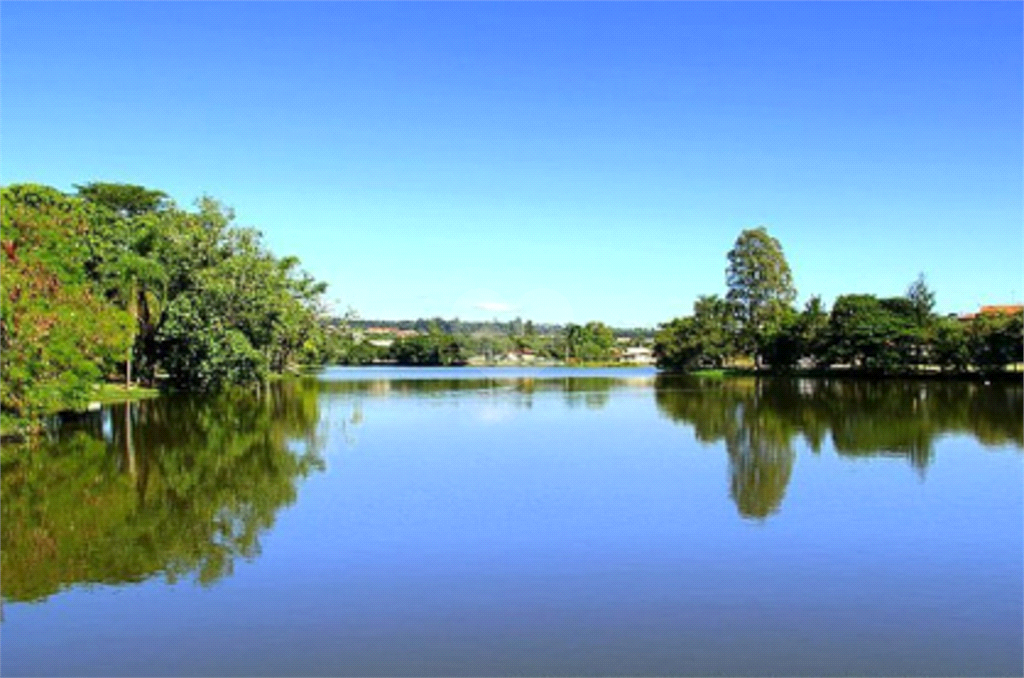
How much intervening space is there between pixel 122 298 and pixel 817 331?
192 feet

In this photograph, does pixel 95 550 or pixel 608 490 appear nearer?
pixel 95 550

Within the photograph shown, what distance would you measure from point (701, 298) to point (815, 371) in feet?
68.1

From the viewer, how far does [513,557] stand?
43.8ft

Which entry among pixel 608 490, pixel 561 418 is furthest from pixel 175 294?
pixel 608 490

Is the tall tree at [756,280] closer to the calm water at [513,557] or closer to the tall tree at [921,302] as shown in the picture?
the tall tree at [921,302]

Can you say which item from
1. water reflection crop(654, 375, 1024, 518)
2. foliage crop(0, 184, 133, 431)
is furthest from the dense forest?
water reflection crop(654, 375, 1024, 518)

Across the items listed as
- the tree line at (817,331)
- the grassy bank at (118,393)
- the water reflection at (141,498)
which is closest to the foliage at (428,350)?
the tree line at (817,331)

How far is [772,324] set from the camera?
87.2 m

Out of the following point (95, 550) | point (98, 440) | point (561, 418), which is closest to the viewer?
point (95, 550)

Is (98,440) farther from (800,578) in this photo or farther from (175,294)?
(175,294)

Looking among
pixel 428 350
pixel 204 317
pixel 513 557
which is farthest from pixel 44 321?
pixel 428 350

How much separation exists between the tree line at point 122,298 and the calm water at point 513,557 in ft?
9.19

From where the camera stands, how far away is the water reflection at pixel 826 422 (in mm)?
22234

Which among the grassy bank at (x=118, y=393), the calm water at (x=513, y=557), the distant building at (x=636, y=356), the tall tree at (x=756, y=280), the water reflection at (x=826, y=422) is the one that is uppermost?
the tall tree at (x=756, y=280)
